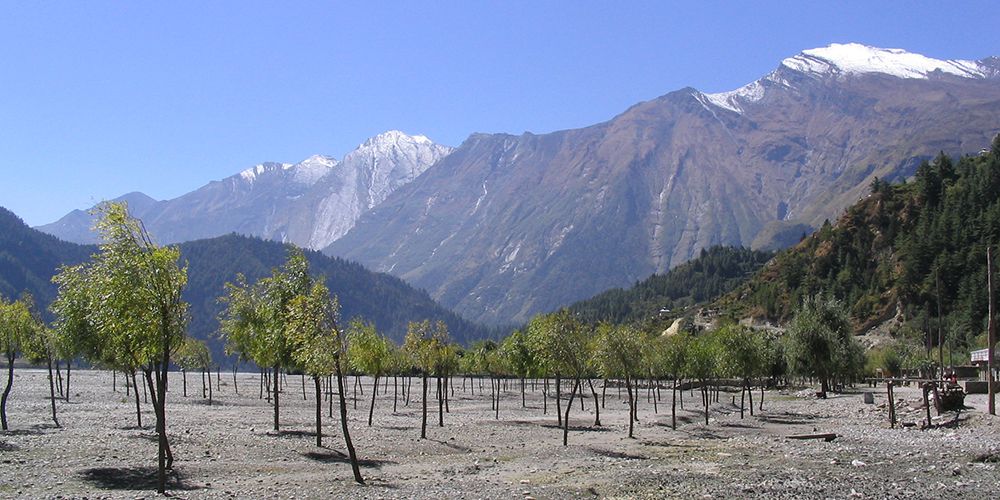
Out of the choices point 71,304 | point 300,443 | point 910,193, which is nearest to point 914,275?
point 910,193

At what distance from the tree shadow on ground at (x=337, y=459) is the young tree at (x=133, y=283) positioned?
913 centimetres

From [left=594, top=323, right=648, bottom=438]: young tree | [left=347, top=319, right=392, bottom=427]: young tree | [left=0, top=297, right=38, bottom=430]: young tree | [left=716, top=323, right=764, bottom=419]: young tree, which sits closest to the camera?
[left=0, top=297, right=38, bottom=430]: young tree

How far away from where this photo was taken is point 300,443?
115ft

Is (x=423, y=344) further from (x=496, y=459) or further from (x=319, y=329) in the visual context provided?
(x=319, y=329)

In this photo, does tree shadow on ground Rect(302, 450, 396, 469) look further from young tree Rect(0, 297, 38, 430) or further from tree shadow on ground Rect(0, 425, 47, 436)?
young tree Rect(0, 297, 38, 430)

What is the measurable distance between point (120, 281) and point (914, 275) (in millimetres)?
159521

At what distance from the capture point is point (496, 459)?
3262 cm

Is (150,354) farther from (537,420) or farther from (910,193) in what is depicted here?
(910,193)

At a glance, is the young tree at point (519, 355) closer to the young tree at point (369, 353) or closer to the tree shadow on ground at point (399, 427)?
the young tree at point (369, 353)

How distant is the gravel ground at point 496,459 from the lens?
77.0 feet

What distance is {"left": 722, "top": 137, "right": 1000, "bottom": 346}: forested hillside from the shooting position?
14038cm

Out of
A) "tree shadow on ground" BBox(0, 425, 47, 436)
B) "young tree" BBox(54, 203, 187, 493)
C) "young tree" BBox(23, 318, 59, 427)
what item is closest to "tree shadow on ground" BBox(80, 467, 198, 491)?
"young tree" BBox(54, 203, 187, 493)

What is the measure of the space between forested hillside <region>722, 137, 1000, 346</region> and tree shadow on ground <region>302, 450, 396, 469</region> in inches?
4684

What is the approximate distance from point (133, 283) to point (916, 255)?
160949mm
